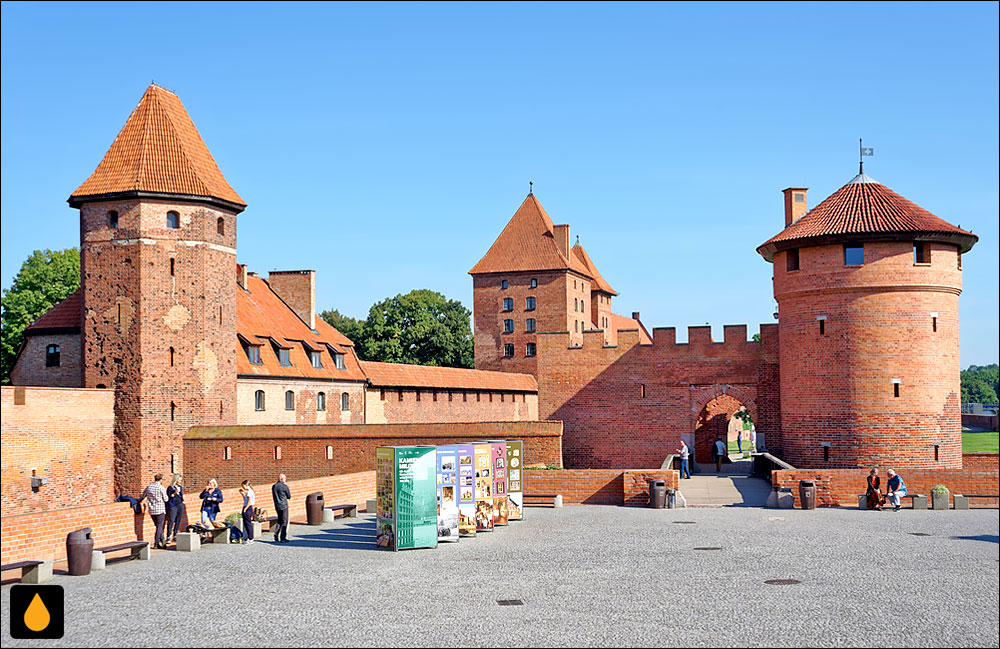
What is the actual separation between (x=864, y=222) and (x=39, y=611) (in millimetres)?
31396

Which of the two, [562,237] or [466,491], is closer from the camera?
[466,491]

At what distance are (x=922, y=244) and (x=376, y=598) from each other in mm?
25205

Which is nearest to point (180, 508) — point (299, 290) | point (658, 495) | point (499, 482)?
point (499, 482)

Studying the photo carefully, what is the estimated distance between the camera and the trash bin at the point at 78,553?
15.2 metres

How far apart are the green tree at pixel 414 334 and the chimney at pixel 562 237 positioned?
1474 centimetres

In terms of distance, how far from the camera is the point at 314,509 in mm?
21938

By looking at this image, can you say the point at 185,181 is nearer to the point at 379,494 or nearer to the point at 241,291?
the point at 241,291

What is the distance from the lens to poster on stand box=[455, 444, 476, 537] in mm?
19234

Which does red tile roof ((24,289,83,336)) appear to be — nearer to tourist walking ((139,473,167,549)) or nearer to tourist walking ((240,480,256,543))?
tourist walking ((139,473,167,549))

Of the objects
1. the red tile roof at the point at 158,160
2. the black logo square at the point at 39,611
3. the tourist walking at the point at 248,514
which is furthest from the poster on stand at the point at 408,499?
the red tile roof at the point at 158,160

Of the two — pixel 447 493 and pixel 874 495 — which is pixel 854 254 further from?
pixel 447 493

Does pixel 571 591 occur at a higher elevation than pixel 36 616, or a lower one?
lower

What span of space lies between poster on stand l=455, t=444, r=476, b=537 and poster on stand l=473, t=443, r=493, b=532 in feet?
0.61

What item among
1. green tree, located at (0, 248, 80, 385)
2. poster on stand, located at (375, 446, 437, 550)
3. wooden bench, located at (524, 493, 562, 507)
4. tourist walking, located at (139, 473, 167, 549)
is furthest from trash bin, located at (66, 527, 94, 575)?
green tree, located at (0, 248, 80, 385)
